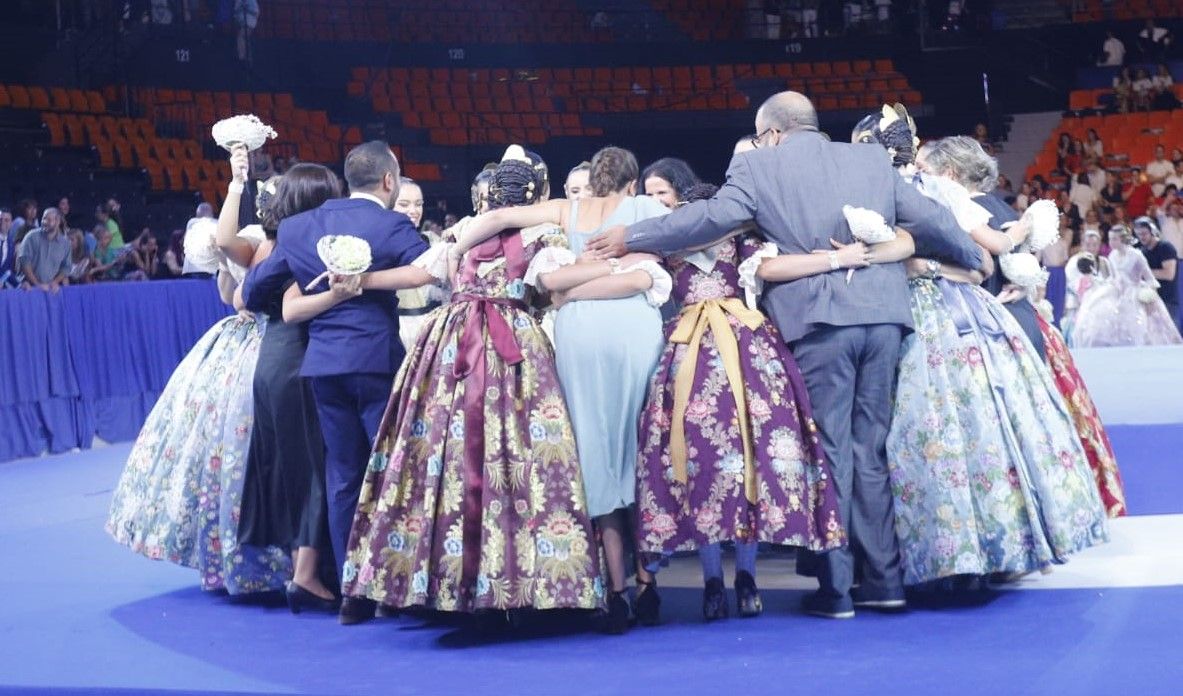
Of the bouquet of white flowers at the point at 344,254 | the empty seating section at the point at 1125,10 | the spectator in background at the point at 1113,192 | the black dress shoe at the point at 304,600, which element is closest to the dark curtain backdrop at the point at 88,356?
the black dress shoe at the point at 304,600

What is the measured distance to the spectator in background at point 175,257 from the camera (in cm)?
1196

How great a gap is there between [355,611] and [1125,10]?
16051 mm

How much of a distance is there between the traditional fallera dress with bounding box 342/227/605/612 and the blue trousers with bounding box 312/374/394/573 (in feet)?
0.81

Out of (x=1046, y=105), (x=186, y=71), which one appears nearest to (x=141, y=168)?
(x=186, y=71)

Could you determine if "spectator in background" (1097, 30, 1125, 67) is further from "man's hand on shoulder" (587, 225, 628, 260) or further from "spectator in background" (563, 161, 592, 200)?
"man's hand on shoulder" (587, 225, 628, 260)

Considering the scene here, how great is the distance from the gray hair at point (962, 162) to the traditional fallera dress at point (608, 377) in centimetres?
118

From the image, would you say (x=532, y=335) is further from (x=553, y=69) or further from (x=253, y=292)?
(x=553, y=69)

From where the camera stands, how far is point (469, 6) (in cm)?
1889

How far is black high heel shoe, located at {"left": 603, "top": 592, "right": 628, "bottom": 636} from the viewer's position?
4.01 m

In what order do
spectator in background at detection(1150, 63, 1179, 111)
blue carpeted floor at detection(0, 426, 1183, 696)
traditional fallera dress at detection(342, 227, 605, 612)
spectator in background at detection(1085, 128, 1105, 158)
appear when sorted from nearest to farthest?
blue carpeted floor at detection(0, 426, 1183, 696) < traditional fallera dress at detection(342, 227, 605, 612) < spectator in background at detection(1085, 128, 1105, 158) < spectator in background at detection(1150, 63, 1179, 111)

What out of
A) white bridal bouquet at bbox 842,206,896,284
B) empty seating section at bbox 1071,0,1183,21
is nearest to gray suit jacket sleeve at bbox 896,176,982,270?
white bridal bouquet at bbox 842,206,896,284

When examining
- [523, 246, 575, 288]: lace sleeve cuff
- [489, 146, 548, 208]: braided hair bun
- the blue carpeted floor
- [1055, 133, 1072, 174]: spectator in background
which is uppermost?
[1055, 133, 1072, 174]: spectator in background

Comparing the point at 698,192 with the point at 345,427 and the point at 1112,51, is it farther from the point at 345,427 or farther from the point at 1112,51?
the point at 1112,51

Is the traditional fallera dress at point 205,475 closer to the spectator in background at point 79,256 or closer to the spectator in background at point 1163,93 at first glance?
the spectator in background at point 79,256
